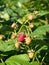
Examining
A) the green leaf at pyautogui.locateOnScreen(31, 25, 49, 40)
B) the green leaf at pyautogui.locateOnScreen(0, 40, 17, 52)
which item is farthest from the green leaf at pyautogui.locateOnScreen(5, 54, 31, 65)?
the green leaf at pyautogui.locateOnScreen(31, 25, 49, 40)

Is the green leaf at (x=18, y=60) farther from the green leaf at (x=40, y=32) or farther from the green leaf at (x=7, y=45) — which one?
the green leaf at (x=40, y=32)

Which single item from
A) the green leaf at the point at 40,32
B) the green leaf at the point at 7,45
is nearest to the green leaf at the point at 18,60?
the green leaf at the point at 7,45

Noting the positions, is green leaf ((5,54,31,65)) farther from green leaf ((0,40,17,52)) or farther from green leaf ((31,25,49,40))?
green leaf ((31,25,49,40))

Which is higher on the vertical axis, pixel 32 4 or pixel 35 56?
pixel 32 4

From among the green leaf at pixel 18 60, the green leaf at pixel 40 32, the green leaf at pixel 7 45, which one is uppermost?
the green leaf at pixel 40 32

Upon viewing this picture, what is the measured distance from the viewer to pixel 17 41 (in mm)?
1887

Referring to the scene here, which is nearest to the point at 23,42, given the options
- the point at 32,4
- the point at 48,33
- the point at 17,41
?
the point at 17,41

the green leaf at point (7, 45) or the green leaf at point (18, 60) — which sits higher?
the green leaf at point (7, 45)

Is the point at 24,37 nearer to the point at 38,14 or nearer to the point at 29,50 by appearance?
the point at 29,50

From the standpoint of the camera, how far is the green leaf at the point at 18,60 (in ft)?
5.91

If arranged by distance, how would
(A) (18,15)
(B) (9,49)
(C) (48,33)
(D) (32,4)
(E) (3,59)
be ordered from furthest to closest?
(D) (32,4) < (A) (18,15) < (C) (48,33) < (E) (3,59) < (B) (9,49)

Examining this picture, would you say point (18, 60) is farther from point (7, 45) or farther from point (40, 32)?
point (40, 32)

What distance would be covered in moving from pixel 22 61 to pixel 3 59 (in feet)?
0.66

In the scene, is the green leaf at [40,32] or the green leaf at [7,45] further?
the green leaf at [40,32]
